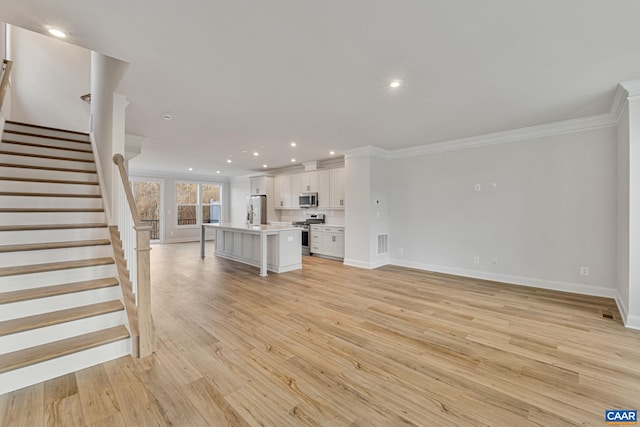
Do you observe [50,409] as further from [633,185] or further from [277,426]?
[633,185]

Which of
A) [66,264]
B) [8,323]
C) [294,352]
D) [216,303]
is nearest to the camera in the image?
[8,323]

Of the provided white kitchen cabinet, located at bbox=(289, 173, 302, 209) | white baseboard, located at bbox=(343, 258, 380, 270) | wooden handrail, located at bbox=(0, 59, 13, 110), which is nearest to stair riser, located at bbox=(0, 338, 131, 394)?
wooden handrail, located at bbox=(0, 59, 13, 110)

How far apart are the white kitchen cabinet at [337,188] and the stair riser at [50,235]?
4842 millimetres

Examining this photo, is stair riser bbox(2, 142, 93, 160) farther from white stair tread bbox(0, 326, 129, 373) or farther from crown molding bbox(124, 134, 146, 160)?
white stair tread bbox(0, 326, 129, 373)

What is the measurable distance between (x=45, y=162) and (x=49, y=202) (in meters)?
0.86

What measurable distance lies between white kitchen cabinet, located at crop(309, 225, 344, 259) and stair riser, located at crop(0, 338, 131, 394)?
4.84 meters

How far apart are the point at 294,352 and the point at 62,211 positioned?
120 inches

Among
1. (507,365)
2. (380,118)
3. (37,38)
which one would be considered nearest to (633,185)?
(507,365)

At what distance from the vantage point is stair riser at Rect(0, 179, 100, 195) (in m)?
3.04

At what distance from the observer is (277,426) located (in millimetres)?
1572

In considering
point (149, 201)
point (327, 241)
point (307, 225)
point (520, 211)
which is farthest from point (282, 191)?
point (520, 211)

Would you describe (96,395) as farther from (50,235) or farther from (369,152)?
(369,152)

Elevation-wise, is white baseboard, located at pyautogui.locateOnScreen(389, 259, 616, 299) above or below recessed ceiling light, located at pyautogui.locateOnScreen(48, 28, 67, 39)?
below

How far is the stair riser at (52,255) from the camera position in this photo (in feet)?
8.04
